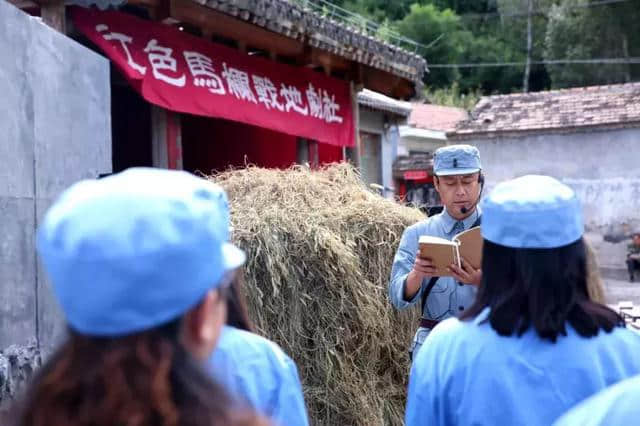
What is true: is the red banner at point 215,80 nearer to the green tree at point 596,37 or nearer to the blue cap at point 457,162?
the blue cap at point 457,162

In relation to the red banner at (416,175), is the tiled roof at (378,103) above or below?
above

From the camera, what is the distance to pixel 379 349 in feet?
17.0

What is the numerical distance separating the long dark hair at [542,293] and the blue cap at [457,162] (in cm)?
190

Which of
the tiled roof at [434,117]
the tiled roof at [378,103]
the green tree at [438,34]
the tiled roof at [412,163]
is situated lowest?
the tiled roof at [412,163]

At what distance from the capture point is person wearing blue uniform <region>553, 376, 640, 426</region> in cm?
113

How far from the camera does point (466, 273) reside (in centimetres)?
336

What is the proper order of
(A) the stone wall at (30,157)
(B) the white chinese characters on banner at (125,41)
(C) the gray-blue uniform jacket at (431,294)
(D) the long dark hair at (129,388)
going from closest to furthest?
1. (D) the long dark hair at (129,388)
2. (C) the gray-blue uniform jacket at (431,294)
3. (A) the stone wall at (30,157)
4. (B) the white chinese characters on banner at (125,41)

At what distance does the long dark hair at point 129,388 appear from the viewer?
1.12 meters

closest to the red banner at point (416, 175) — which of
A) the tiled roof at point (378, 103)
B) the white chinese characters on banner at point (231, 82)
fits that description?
the tiled roof at point (378, 103)

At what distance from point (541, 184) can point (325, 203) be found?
10.9 ft

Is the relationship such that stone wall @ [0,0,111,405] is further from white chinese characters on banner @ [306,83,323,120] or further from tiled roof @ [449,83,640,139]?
tiled roof @ [449,83,640,139]

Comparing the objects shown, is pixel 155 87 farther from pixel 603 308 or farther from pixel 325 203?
pixel 603 308

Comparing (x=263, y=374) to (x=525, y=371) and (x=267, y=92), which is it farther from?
(x=267, y=92)

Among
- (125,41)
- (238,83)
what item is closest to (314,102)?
(238,83)
